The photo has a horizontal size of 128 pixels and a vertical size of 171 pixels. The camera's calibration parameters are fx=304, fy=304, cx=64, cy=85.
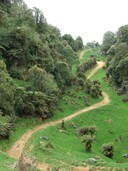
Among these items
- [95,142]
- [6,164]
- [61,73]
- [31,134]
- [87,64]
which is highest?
[61,73]

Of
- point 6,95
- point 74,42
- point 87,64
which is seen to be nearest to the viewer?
point 6,95

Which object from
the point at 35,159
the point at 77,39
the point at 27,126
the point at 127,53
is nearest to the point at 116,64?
the point at 127,53

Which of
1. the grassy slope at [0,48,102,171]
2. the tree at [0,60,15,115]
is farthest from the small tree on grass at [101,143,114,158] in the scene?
the tree at [0,60,15,115]

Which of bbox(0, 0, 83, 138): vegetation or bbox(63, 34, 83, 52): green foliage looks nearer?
bbox(0, 0, 83, 138): vegetation

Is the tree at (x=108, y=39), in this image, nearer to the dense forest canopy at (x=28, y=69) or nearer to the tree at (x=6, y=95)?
the dense forest canopy at (x=28, y=69)

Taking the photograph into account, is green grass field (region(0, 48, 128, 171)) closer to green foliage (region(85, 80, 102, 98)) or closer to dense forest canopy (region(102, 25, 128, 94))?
green foliage (region(85, 80, 102, 98))

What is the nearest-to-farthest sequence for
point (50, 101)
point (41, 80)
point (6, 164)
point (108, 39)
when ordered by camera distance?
point (6, 164) → point (50, 101) → point (41, 80) → point (108, 39)

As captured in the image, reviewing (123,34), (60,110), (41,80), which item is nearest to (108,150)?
(60,110)

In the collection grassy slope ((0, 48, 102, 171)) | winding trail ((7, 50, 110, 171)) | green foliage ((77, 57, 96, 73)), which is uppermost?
green foliage ((77, 57, 96, 73))

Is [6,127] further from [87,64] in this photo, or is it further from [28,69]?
[87,64]
